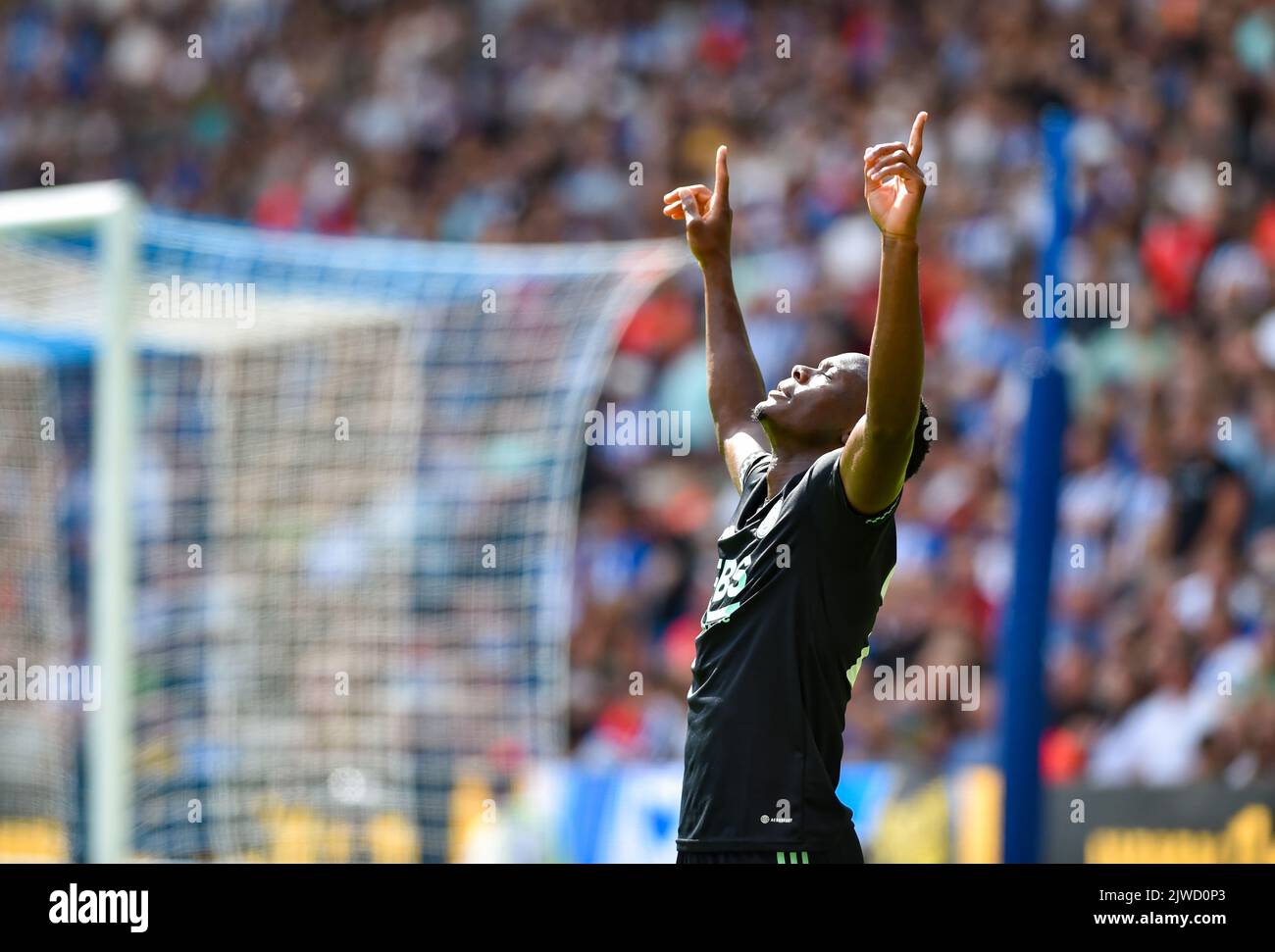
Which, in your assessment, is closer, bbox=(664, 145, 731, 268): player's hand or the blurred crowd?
bbox=(664, 145, 731, 268): player's hand

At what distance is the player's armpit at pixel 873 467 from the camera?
3615mm

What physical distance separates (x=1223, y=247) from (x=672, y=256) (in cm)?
346

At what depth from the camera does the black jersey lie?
12.6 ft

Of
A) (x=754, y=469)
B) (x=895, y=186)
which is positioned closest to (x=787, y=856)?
(x=754, y=469)

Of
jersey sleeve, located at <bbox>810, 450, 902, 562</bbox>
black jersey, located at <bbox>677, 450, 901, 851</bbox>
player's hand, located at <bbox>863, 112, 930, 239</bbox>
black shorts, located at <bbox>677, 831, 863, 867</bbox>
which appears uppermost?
player's hand, located at <bbox>863, 112, 930, 239</bbox>

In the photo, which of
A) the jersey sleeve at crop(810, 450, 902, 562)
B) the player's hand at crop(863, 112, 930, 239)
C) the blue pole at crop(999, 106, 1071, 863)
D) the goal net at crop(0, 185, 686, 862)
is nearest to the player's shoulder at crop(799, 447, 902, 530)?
the jersey sleeve at crop(810, 450, 902, 562)

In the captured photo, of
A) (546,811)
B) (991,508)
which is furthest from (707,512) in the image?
(546,811)

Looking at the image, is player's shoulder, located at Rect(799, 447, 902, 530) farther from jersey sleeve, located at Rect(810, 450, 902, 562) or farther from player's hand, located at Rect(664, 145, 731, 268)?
player's hand, located at Rect(664, 145, 731, 268)

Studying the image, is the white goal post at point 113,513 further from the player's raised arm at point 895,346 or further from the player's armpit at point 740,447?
the player's raised arm at point 895,346

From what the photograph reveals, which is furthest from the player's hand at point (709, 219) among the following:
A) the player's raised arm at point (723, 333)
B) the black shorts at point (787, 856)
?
the black shorts at point (787, 856)

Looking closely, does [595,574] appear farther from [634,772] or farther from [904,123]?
[904,123]

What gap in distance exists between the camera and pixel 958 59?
12.3 metres

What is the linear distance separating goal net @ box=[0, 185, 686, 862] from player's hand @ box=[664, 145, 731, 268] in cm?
385

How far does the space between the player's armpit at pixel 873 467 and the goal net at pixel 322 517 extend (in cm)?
494
